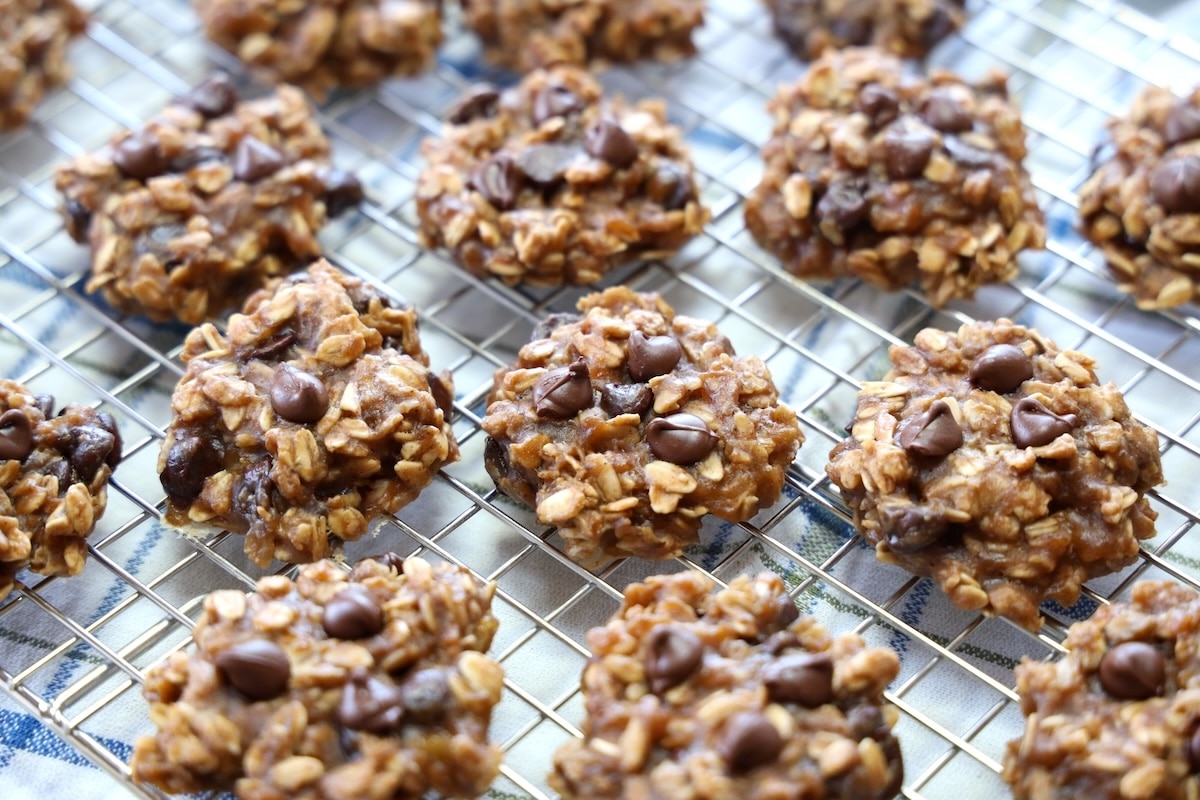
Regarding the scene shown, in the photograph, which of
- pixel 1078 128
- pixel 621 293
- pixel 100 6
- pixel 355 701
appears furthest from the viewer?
pixel 100 6

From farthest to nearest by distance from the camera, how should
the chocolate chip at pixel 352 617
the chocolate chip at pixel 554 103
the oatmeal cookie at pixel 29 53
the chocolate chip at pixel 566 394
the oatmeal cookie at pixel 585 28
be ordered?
the oatmeal cookie at pixel 585 28, the oatmeal cookie at pixel 29 53, the chocolate chip at pixel 554 103, the chocolate chip at pixel 566 394, the chocolate chip at pixel 352 617

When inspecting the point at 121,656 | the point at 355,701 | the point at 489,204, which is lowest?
the point at 121,656

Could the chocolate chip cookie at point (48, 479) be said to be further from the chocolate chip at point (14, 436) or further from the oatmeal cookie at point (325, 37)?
the oatmeal cookie at point (325, 37)

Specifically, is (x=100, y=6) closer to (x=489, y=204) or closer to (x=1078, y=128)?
(x=489, y=204)

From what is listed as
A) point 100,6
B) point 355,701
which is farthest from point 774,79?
point 355,701

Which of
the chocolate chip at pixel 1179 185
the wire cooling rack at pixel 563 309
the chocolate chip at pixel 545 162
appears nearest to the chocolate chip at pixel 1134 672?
the wire cooling rack at pixel 563 309

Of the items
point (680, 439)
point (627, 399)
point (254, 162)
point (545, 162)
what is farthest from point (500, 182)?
point (680, 439)

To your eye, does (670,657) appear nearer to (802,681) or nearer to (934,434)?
(802,681)
